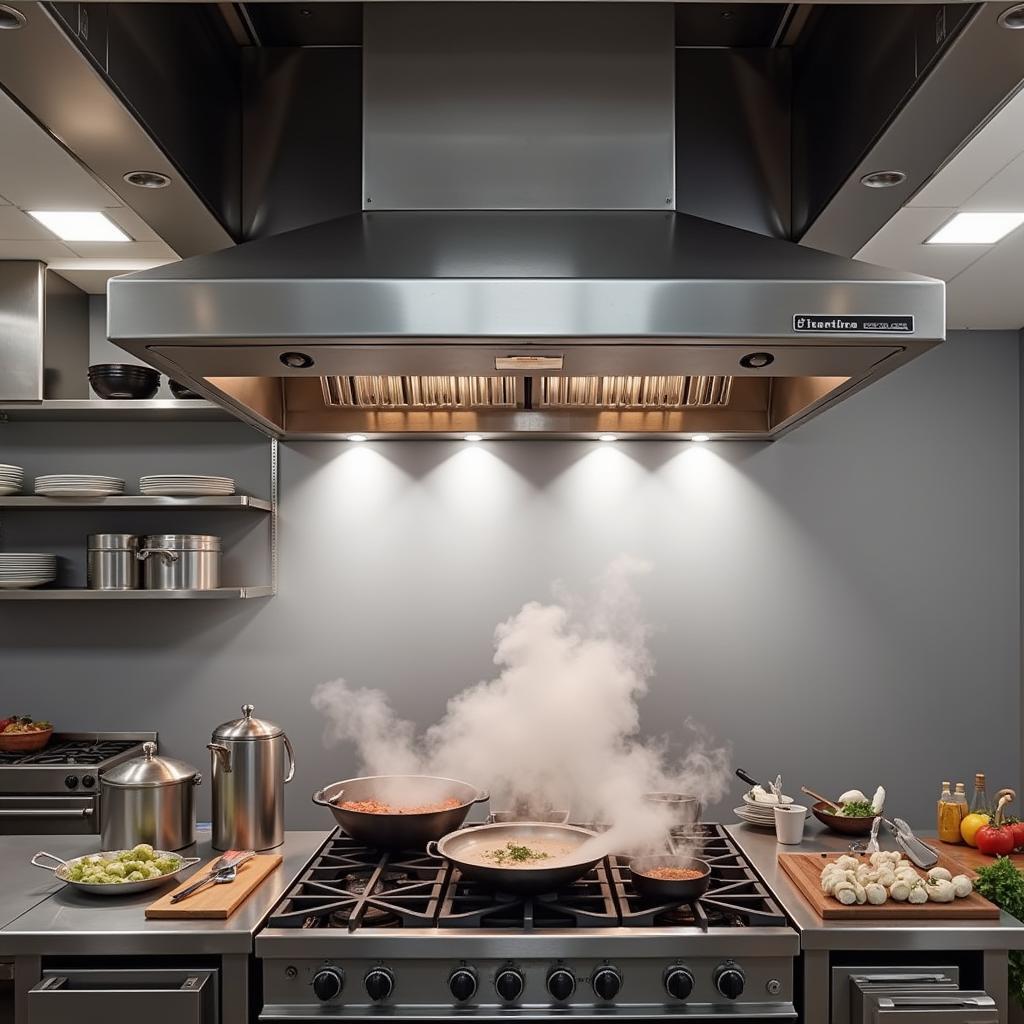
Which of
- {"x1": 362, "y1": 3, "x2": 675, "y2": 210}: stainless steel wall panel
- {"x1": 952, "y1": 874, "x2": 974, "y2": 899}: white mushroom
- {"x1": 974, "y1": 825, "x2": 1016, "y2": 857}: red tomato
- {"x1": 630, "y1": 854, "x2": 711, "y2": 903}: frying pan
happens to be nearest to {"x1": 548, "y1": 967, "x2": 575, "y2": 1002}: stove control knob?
{"x1": 630, "y1": 854, "x2": 711, "y2": 903}: frying pan

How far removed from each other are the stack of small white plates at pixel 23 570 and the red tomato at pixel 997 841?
332 cm

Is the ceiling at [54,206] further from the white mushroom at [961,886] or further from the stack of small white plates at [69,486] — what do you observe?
the white mushroom at [961,886]

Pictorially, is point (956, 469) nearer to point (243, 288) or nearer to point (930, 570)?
point (930, 570)

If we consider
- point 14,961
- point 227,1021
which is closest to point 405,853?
point 227,1021

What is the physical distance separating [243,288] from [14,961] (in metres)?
1.42

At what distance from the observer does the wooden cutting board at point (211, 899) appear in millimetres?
1988

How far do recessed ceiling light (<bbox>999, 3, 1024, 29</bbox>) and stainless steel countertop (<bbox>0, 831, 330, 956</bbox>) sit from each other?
2127mm

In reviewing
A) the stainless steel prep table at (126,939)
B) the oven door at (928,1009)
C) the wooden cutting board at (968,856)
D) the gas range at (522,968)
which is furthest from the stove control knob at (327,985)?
the wooden cutting board at (968,856)

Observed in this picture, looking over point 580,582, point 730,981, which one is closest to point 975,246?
point 580,582

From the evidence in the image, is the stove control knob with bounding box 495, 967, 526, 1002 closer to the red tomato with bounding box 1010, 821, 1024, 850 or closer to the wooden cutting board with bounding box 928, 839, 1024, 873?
the wooden cutting board with bounding box 928, 839, 1024, 873

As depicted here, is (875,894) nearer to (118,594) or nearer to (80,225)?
(118,594)

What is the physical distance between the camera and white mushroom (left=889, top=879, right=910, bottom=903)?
82.5 inches

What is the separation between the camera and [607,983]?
1921mm

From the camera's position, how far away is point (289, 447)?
13.3 feet
